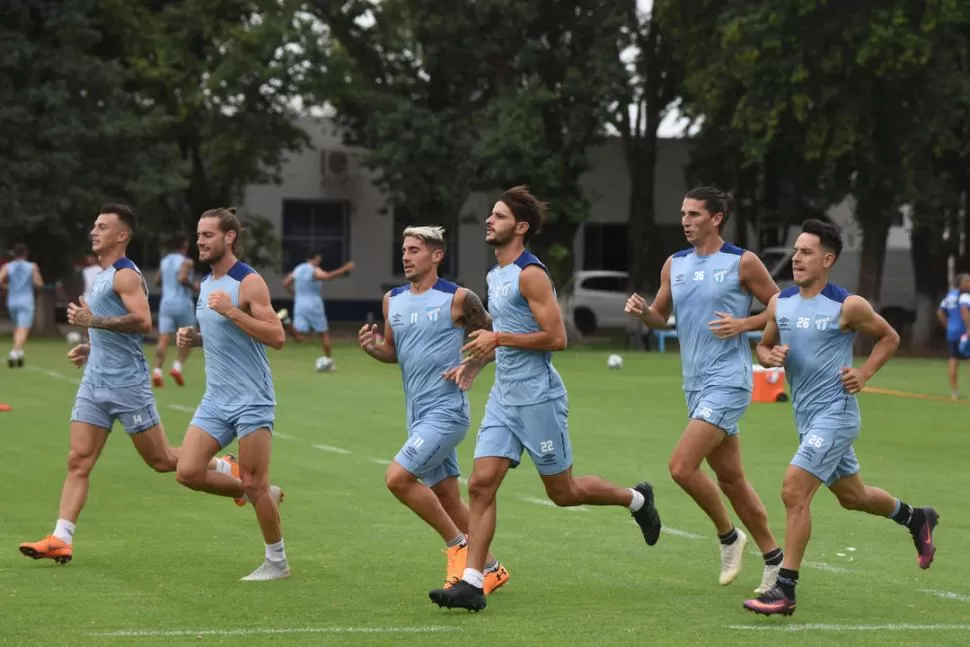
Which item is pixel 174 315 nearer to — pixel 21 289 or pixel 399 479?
pixel 21 289

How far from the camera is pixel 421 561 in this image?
36.2 ft

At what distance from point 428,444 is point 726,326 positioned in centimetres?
171

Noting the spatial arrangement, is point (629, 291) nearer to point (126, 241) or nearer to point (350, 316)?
point (350, 316)

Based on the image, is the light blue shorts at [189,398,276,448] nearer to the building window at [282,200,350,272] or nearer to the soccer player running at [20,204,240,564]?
the soccer player running at [20,204,240,564]

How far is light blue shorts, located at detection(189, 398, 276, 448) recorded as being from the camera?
10133 mm

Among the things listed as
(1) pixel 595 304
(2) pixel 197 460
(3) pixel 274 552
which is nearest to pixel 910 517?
(3) pixel 274 552

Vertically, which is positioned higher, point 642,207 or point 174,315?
point 642,207

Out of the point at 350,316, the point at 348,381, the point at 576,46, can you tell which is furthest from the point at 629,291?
the point at 348,381

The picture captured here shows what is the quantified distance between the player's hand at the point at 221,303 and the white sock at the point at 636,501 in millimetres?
2465

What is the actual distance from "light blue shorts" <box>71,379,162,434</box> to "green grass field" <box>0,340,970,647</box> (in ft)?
2.75

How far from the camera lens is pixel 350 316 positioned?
58.9 metres

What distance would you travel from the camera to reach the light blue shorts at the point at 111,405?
1098cm

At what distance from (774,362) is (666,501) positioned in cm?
494

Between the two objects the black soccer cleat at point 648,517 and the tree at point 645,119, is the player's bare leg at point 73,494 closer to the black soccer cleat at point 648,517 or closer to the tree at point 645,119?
the black soccer cleat at point 648,517
